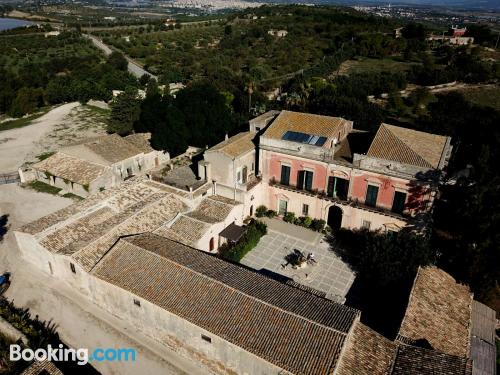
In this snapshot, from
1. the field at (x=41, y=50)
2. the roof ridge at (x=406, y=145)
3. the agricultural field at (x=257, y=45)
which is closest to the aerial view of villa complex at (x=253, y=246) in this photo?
the roof ridge at (x=406, y=145)

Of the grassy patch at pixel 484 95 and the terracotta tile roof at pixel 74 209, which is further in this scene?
the grassy patch at pixel 484 95

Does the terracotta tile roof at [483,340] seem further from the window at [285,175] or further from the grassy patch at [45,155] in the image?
the grassy patch at [45,155]

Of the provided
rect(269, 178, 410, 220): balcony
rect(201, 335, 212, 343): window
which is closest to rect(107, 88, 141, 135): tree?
rect(269, 178, 410, 220): balcony

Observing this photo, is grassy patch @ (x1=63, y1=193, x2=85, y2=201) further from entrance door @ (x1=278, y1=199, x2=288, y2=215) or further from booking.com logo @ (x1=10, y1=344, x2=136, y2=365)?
entrance door @ (x1=278, y1=199, x2=288, y2=215)

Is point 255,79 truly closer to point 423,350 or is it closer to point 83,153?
point 83,153

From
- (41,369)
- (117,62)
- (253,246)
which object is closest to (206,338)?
(41,369)

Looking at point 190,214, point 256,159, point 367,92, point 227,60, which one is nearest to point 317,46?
point 227,60
